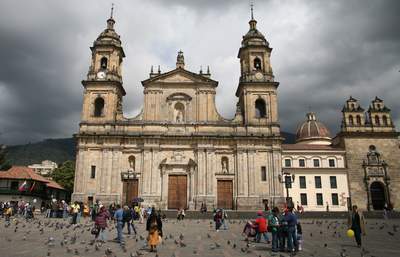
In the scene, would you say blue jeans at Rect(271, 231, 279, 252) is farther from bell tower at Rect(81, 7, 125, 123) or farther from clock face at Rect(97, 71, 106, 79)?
clock face at Rect(97, 71, 106, 79)

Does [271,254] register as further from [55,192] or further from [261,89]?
[55,192]

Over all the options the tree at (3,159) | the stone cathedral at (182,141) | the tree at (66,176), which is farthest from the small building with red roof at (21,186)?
the stone cathedral at (182,141)

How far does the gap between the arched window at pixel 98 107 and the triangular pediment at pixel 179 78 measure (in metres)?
5.80

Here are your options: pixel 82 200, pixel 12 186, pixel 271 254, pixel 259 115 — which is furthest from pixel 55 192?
pixel 271 254

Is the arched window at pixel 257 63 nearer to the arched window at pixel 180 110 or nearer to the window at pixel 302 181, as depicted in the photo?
the arched window at pixel 180 110

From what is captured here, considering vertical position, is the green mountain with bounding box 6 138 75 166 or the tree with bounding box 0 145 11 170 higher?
the green mountain with bounding box 6 138 75 166

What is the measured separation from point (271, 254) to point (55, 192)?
5325 centimetres

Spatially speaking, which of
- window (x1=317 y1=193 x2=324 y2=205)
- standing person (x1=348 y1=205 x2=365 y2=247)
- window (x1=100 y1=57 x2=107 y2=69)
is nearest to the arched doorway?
window (x1=317 y1=193 x2=324 y2=205)

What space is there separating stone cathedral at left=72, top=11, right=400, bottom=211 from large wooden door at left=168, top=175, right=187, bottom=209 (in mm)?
114

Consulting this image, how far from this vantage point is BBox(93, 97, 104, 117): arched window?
41.9 meters

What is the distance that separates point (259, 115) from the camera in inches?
1681

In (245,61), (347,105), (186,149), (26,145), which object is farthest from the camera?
(26,145)

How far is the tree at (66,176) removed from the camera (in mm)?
63031

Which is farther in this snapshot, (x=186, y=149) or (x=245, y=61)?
(x=245, y=61)
